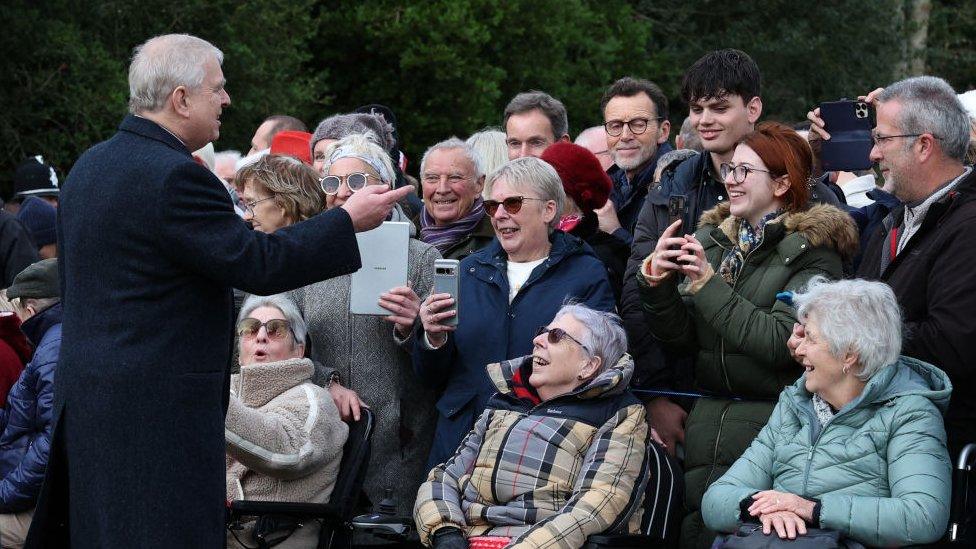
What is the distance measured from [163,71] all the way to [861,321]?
7.98ft

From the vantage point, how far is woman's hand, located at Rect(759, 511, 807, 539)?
14.5 ft

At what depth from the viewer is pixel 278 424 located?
206 inches

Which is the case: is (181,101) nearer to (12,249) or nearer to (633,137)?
(633,137)

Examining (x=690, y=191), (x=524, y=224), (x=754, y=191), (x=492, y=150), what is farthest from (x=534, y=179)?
(x=492, y=150)

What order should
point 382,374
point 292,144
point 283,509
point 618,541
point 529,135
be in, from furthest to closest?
point 292,144 → point 529,135 → point 382,374 → point 283,509 → point 618,541

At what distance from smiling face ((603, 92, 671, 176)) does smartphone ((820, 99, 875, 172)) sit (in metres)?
1.18

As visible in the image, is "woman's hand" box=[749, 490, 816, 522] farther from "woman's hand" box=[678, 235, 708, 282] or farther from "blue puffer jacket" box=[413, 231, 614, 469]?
"blue puffer jacket" box=[413, 231, 614, 469]

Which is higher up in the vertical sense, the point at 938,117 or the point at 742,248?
the point at 938,117

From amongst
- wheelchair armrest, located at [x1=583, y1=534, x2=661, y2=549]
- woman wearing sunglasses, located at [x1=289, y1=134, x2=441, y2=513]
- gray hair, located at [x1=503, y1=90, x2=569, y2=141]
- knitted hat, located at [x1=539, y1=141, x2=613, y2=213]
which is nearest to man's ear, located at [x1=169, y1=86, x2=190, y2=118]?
woman wearing sunglasses, located at [x1=289, y1=134, x2=441, y2=513]

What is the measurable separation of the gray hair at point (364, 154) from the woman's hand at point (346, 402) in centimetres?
94

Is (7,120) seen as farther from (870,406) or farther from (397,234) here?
(870,406)

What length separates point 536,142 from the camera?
7250 millimetres

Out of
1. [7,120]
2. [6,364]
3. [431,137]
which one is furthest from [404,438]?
[431,137]

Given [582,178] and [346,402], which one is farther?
[582,178]
